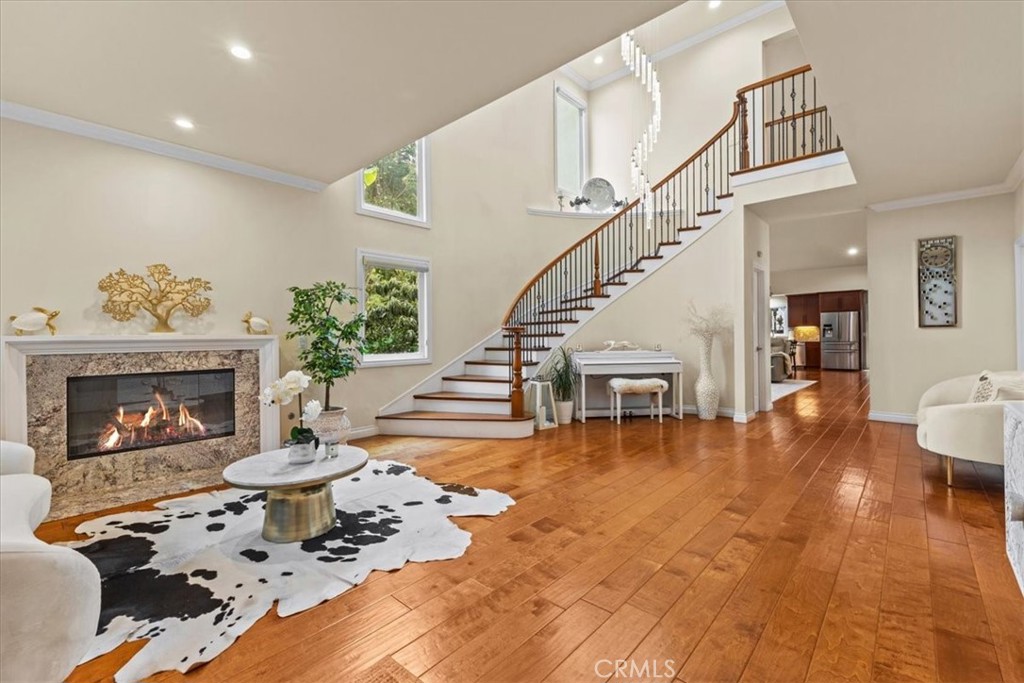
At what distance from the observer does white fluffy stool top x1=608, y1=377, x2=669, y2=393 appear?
5.50m

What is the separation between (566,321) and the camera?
664 cm

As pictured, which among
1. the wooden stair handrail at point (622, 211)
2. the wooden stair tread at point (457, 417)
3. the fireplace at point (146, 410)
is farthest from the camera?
the wooden stair handrail at point (622, 211)

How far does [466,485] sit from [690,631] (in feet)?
6.57

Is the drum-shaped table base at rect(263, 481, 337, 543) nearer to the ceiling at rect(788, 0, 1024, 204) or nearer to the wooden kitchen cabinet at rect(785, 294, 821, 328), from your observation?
the ceiling at rect(788, 0, 1024, 204)

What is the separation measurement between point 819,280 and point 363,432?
12472mm

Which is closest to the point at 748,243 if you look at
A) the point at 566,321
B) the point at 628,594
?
the point at 566,321

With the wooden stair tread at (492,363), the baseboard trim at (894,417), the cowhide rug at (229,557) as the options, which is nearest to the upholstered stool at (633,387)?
the wooden stair tread at (492,363)

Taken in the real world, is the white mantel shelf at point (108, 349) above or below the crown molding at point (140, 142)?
below

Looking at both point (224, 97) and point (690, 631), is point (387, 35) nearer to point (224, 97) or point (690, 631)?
point (224, 97)

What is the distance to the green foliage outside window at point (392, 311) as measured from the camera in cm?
555

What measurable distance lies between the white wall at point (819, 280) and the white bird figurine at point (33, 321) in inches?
561

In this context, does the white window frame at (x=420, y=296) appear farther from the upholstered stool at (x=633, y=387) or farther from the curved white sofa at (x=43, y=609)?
the curved white sofa at (x=43, y=609)

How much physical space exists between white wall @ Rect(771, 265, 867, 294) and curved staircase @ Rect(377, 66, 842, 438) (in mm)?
6151
